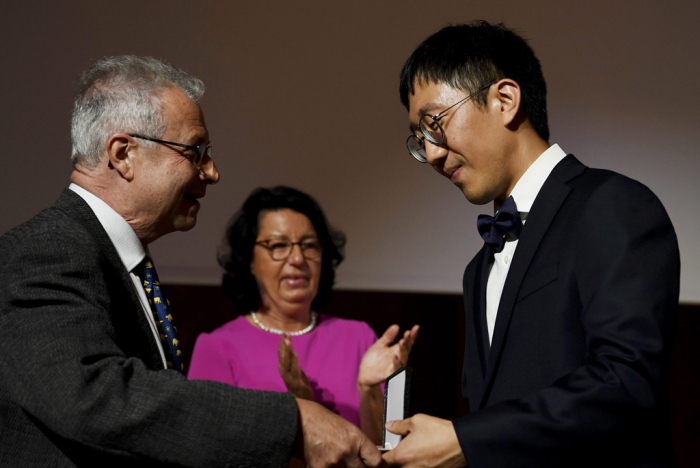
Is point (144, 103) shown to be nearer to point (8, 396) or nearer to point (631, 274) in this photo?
point (8, 396)

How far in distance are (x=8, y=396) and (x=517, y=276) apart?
3.20 feet

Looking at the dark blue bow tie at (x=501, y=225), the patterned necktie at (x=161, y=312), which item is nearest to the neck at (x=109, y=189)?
the patterned necktie at (x=161, y=312)

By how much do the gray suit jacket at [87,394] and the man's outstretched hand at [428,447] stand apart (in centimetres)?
25

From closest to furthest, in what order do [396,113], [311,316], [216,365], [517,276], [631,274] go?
[631,274]
[517,276]
[216,365]
[311,316]
[396,113]

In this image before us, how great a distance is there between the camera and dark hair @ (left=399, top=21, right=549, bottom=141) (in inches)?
63.9

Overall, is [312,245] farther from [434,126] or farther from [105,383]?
[105,383]

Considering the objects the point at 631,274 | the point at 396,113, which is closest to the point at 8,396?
the point at 631,274

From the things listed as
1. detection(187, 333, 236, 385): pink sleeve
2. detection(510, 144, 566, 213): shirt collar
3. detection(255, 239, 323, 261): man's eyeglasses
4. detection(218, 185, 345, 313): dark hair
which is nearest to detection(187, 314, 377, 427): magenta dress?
detection(187, 333, 236, 385): pink sleeve

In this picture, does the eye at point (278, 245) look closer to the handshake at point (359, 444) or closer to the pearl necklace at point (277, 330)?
the pearl necklace at point (277, 330)

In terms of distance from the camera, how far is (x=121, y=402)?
3.69 ft

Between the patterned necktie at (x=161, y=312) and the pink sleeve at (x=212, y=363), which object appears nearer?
the patterned necktie at (x=161, y=312)

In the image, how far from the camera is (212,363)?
2.70 m

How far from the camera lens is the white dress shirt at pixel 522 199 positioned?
1.56 metres

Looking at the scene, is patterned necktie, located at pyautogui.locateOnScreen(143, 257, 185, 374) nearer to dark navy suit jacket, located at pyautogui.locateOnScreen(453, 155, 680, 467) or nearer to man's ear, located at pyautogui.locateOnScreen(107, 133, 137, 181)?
man's ear, located at pyautogui.locateOnScreen(107, 133, 137, 181)
